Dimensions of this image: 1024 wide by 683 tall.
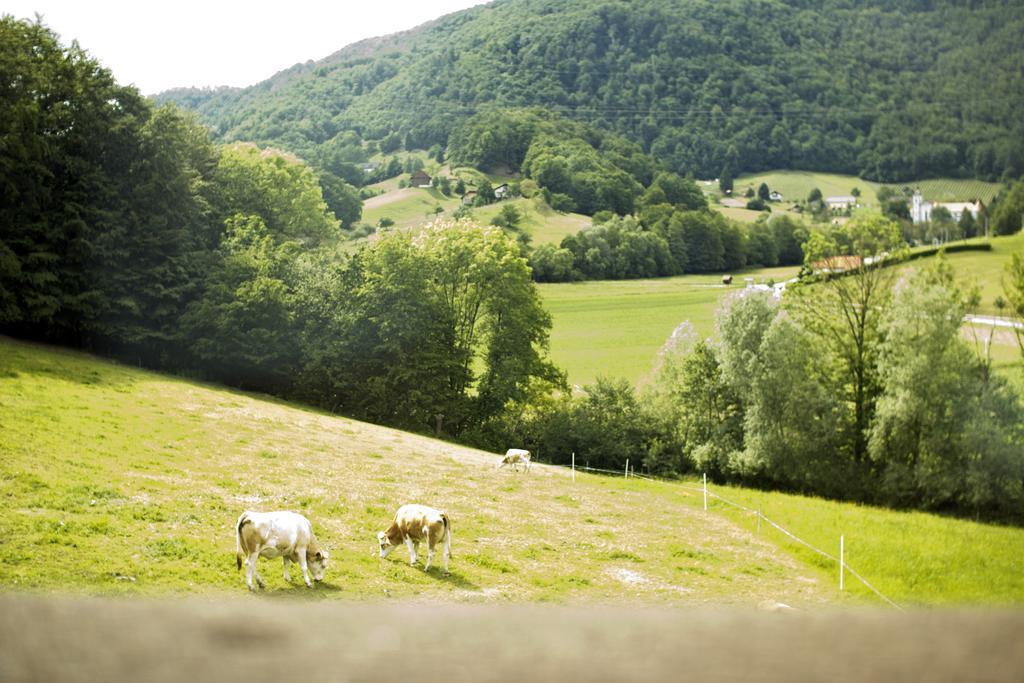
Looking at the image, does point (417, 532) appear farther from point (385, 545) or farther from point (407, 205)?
point (407, 205)

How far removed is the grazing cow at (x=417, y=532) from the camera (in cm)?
1630

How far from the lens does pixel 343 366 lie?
145 ft

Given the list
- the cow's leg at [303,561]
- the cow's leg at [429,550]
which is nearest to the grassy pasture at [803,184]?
the cow's leg at [429,550]

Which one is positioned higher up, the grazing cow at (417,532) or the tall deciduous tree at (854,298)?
the tall deciduous tree at (854,298)

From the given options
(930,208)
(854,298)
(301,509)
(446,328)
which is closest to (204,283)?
(446,328)

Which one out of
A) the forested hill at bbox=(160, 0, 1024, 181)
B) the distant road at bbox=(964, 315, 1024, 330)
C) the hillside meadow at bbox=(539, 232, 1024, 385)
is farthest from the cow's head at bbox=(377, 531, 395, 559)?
the forested hill at bbox=(160, 0, 1024, 181)

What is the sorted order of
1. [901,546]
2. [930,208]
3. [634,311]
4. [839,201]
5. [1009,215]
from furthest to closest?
[839,201] → [930,208] → [634,311] → [1009,215] → [901,546]

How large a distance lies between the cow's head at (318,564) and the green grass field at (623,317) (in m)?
38.9

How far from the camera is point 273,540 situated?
14.0m

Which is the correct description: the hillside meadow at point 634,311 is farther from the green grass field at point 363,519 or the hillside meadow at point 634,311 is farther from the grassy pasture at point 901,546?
the green grass field at point 363,519

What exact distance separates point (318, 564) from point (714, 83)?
11740cm

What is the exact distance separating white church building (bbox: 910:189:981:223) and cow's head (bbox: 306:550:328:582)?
72.1 m

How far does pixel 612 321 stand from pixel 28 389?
44667 millimetres

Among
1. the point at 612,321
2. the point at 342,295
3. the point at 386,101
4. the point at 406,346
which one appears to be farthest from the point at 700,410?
the point at 386,101
